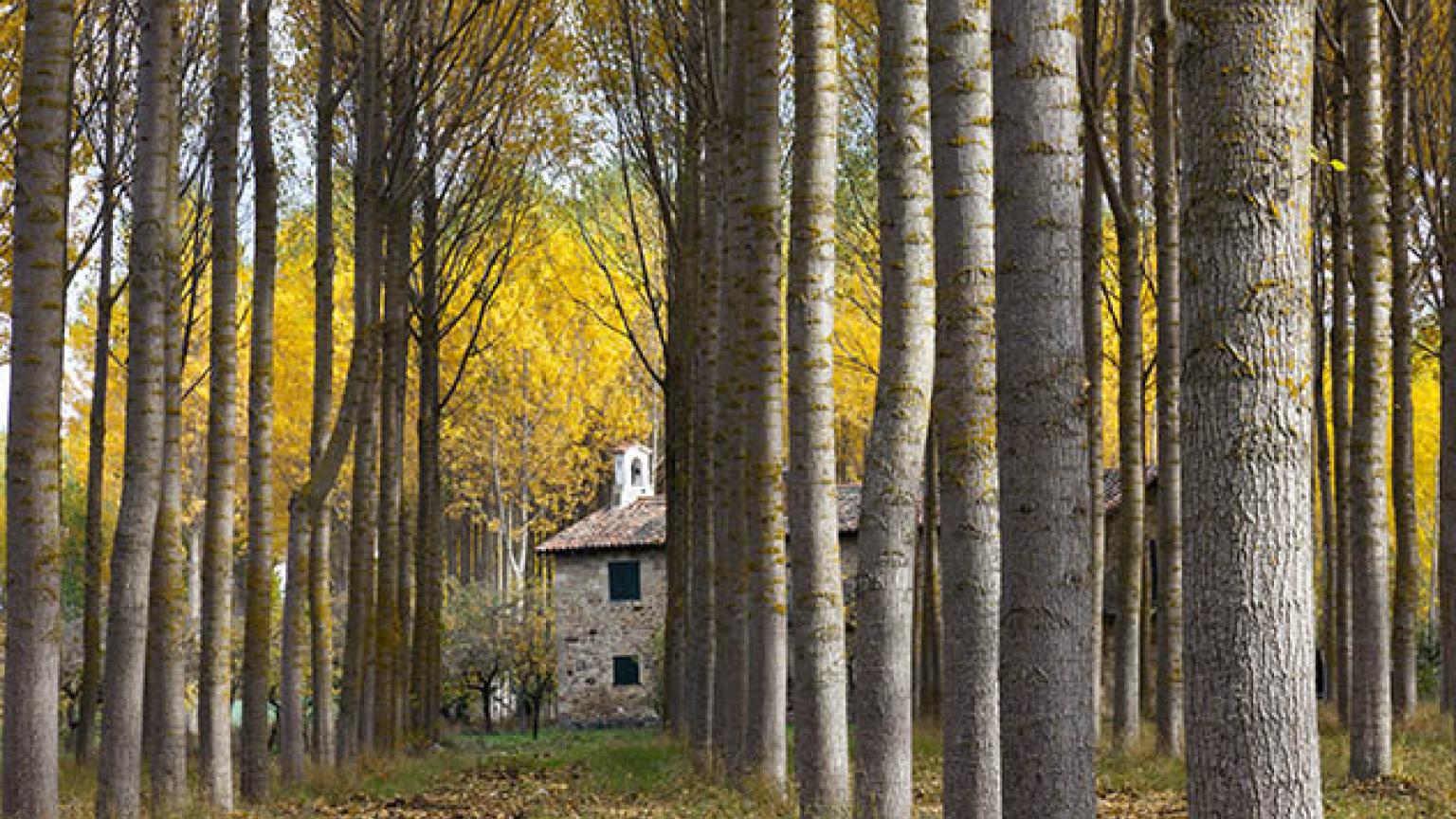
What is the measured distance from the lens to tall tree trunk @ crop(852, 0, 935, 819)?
719 centimetres

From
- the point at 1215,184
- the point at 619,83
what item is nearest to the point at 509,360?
the point at 619,83

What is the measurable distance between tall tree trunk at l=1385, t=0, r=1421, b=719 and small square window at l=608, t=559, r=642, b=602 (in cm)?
2230

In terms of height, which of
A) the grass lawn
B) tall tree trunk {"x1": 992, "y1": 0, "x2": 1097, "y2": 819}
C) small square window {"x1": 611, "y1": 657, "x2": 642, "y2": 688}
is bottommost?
small square window {"x1": 611, "y1": 657, "x2": 642, "y2": 688}

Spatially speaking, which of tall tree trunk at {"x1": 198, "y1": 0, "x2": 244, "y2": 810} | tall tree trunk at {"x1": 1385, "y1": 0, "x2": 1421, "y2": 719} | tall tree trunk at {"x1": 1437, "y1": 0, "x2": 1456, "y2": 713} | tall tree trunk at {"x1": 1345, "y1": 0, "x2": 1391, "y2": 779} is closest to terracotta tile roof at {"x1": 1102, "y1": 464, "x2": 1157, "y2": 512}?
tall tree trunk at {"x1": 1385, "y1": 0, "x2": 1421, "y2": 719}

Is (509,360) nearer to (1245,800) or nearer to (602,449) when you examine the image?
(602,449)

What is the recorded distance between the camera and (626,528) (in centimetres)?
3656

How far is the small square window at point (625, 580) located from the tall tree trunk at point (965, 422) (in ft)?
100

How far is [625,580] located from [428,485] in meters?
16.7

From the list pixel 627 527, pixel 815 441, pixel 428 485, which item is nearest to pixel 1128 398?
pixel 815 441

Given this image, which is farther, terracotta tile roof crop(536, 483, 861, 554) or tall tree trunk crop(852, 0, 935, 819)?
Result: terracotta tile roof crop(536, 483, 861, 554)

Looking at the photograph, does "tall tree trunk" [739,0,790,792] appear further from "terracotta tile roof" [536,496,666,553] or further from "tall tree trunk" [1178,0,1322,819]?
"terracotta tile roof" [536,496,666,553]

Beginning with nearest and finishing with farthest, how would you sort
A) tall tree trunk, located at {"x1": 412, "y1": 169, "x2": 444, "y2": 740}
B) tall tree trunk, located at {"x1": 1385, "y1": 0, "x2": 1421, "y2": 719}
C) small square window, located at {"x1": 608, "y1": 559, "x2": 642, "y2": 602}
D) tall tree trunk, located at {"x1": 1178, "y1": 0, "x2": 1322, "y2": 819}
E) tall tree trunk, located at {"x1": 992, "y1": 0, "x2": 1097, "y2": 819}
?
tall tree trunk, located at {"x1": 1178, "y1": 0, "x2": 1322, "y2": 819}, tall tree trunk, located at {"x1": 992, "y1": 0, "x2": 1097, "y2": 819}, tall tree trunk, located at {"x1": 1385, "y1": 0, "x2": 1421, "y2": 719}, tall tree trunk, located at {"x1": 412, "y1": 169, "x2": 444, "y2": 740}, small square window, located at {"x1": 608, "y1": 559, "x2": 642, "y2": 602}

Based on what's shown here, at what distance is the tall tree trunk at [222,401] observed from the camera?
422 inches

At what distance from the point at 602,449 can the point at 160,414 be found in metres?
30.7
